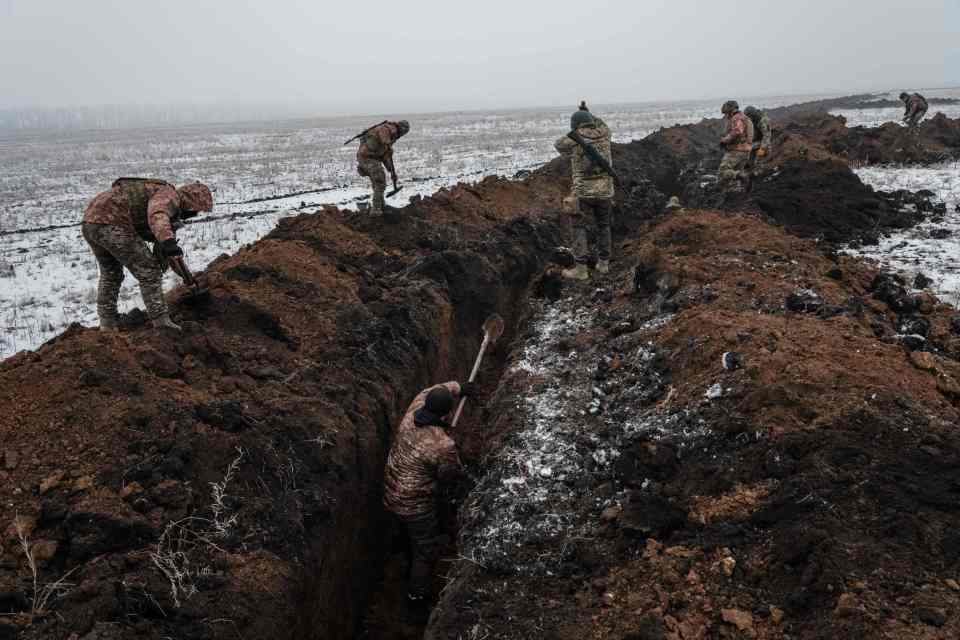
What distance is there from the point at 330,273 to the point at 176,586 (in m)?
4.26

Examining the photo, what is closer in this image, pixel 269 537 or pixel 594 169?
pixel 269 537

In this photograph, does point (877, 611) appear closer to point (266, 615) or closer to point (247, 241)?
point (266, 615)

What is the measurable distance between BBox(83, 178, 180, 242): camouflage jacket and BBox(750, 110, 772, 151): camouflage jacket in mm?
10798

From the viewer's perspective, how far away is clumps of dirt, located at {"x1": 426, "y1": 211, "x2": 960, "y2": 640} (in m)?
2.76

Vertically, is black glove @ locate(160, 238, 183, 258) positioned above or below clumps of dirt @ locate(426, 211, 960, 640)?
above

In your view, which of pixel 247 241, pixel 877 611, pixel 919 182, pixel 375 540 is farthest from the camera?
pixel 919 182

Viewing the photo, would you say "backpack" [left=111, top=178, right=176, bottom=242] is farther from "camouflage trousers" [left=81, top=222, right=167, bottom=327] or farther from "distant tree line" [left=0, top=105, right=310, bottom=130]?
"distant tree line" [left=0, top=105, right=310, bottom=130]

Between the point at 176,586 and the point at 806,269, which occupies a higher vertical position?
the point at 806,269

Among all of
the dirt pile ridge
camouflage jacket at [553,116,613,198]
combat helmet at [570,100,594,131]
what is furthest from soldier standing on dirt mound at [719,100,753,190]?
the dirt pile ridge

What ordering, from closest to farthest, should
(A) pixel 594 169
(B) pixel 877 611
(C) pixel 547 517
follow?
(B) pixel 877 611 → (C) pixel 547 517 → (A) pixel 594 169

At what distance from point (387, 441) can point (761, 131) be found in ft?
33.7

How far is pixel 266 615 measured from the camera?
3.46 meters

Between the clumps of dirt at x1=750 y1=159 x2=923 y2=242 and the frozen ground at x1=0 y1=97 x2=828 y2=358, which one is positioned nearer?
the frozen ground at x1=0 y1=97 x2=828 y2=358

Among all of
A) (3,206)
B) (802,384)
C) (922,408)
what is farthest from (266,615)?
(3,206)
